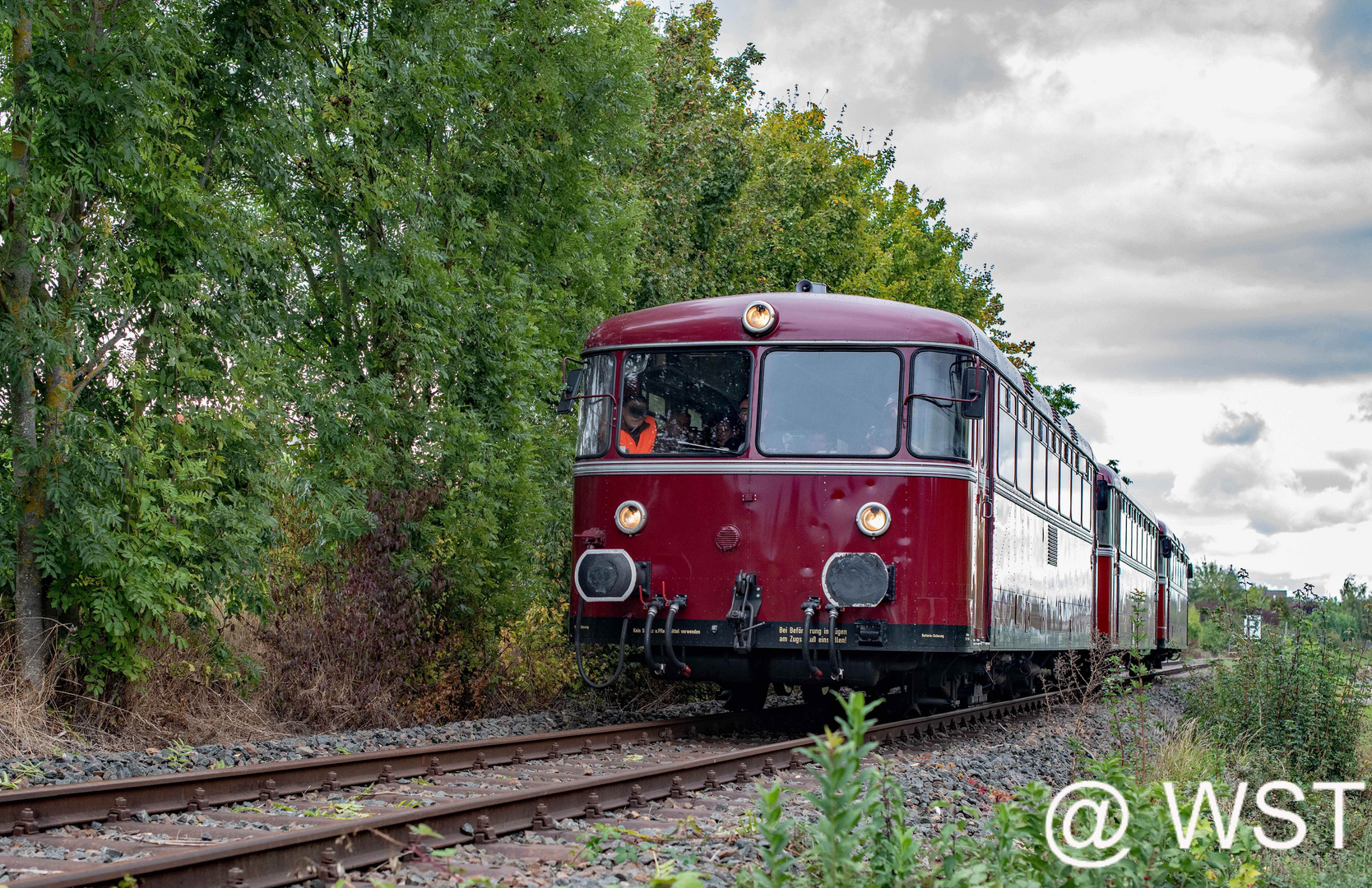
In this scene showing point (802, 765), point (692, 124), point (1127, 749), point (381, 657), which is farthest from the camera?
point (692, 124)

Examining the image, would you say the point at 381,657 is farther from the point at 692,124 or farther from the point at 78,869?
the point at 692,124

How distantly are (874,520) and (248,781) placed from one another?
485 centimetres

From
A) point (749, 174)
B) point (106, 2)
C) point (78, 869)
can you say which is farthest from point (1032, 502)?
point (749, 174)

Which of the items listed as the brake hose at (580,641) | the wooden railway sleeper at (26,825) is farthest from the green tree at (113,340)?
the wooden railway sleeper at (26,825)

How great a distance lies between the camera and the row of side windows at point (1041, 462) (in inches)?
473

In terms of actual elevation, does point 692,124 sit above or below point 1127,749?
above

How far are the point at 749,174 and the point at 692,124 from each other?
1814 millimetres

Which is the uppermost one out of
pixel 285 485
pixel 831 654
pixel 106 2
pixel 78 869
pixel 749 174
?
pixel 749 174

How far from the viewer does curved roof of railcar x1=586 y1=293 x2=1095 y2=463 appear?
10.5 metres

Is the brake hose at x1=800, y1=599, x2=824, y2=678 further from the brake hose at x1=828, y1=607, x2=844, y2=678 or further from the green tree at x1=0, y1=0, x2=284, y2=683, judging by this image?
the green tree at x1=0, y1=0, x2=284, y2=683

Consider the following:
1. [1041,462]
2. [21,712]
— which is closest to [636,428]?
[21,712]

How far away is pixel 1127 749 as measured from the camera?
32.6ft

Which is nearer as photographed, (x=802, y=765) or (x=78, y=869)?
(x=78, y=869)

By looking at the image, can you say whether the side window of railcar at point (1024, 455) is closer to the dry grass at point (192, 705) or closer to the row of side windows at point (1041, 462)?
the row of side windows at point (1041, 462)
